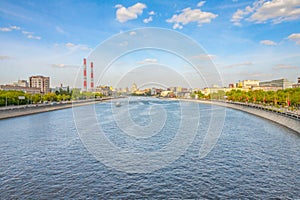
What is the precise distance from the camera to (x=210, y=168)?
37.3 ft

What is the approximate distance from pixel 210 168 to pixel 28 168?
336 inches

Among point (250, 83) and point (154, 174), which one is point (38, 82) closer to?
point (250, 83)

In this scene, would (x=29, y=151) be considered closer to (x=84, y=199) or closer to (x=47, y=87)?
(x=84, y=199)

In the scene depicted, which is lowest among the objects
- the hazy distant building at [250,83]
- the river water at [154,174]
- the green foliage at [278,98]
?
the river water at [154,174]

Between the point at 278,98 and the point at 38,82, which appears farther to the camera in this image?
the point at 38,82

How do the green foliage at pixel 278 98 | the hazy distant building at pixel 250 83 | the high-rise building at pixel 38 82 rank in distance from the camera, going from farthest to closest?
the high-rise building at pixel 38 82, the hazy distant building at pixel 250 83, the green foliage at pixel 278 98

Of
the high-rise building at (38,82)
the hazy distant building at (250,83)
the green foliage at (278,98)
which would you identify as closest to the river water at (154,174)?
the green foliage at (278,98)

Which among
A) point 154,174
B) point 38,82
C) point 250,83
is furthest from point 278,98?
point 38,82

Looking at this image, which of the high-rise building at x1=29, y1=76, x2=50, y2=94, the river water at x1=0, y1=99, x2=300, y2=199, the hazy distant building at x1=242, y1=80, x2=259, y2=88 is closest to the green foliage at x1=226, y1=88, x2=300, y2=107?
the river water at x1=0, y1=99, x2=300, y2=199

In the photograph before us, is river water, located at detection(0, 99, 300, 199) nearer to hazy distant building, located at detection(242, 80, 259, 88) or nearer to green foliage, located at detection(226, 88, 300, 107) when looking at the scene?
green foliage, located at detection(226, 88, 300, 107)

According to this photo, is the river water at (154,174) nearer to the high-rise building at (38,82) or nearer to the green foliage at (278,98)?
the green foliage at (278,98)

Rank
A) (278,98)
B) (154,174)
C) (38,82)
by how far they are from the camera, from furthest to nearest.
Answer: (38,82), (278,98), (154,174)

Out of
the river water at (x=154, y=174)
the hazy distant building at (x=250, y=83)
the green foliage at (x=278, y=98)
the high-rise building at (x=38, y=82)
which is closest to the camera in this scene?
the river water at (x=154, y=174)

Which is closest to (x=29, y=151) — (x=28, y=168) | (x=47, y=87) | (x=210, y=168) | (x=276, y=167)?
(x=28, y=168)
